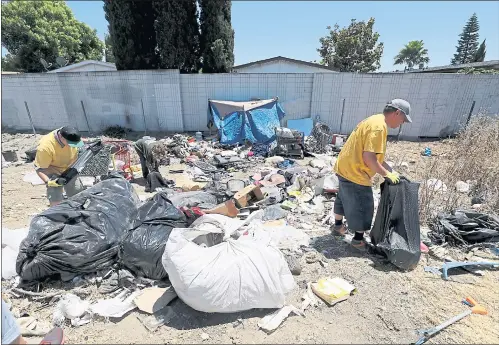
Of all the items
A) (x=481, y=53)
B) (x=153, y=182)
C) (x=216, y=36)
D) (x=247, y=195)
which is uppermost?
(x=481, y=53)

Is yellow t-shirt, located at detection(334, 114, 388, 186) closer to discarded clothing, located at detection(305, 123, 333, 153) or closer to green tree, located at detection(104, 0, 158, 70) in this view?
discarded clothing, located at detection(305, 123, 333, 153)

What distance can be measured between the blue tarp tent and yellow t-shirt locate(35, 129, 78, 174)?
4514mm

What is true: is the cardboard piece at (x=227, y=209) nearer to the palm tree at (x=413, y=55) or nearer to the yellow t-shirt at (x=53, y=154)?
the yellow t-shirt at (x=53, y=154)

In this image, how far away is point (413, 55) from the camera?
109ft

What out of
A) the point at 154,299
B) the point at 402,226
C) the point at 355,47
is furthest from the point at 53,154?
the point at 355,47

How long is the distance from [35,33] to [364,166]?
21.1m

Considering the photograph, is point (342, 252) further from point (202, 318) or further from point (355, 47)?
point (355, 47)

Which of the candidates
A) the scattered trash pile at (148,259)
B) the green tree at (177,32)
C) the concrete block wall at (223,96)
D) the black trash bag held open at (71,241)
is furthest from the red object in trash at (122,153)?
the green tree at (177,32)

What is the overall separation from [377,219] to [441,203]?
180 cm

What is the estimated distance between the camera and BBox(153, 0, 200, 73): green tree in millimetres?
9547

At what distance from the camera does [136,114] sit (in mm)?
9016

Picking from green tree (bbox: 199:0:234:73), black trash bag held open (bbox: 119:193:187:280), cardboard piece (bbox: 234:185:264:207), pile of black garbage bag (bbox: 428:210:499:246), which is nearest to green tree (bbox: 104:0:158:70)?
green tree (bbox: 199:0:234:73)

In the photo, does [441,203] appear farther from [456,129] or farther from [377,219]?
[456,129]

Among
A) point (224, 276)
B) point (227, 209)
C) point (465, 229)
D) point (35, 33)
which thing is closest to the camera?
point (224, 276)
